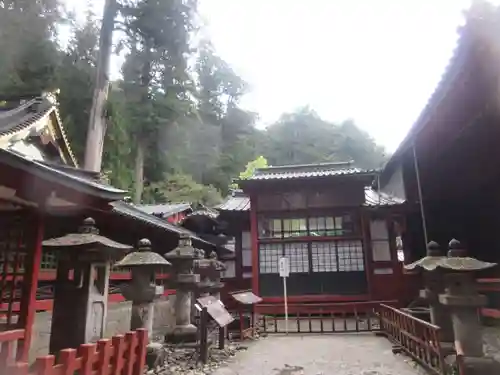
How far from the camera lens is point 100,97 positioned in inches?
704

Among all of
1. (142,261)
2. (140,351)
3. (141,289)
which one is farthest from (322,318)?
(140,351)

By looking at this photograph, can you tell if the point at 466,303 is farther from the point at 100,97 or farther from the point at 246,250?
the point at 100,97

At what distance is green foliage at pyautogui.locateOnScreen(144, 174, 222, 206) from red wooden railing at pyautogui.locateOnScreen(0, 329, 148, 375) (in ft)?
72.0

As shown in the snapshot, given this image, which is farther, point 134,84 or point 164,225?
point 134,84

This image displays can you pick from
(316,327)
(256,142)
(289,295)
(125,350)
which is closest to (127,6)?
(289,295)

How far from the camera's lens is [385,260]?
1491cm

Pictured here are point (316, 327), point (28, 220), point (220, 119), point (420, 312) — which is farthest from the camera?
point (220, 119)

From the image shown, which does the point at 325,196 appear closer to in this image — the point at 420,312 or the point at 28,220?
the point at 420,312

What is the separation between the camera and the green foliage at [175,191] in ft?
89.1

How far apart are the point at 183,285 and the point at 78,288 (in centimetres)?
407

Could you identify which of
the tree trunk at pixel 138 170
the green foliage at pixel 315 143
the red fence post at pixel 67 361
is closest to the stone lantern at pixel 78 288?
the red fence post at pixel 67 361

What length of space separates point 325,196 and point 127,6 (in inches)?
558

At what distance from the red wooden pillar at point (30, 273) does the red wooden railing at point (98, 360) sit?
2.00 feet

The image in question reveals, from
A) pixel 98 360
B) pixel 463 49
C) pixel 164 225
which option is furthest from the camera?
pixel 164 225
